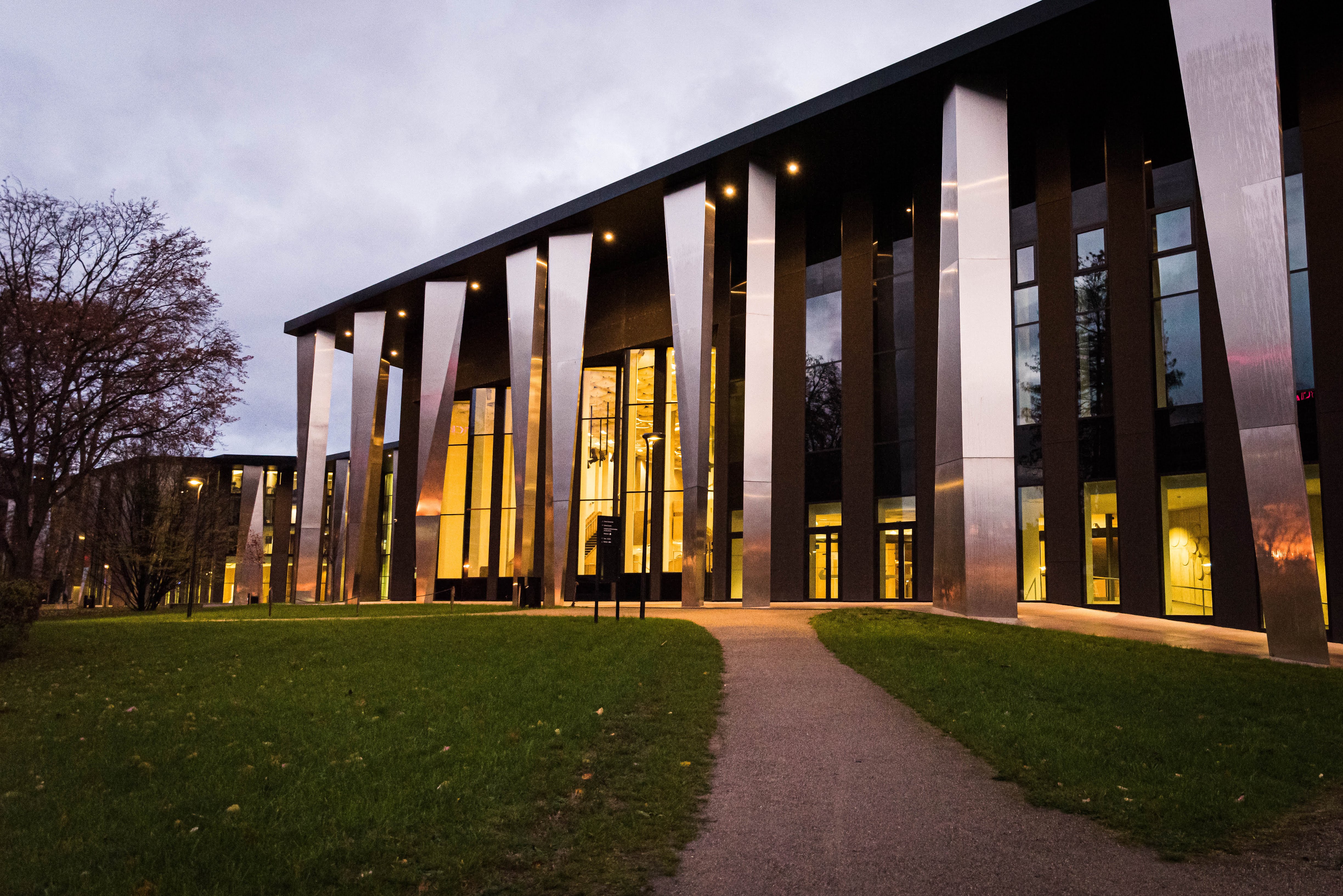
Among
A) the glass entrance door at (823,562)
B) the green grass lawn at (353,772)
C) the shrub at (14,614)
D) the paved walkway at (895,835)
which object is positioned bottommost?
the paved walkway at (895,835)

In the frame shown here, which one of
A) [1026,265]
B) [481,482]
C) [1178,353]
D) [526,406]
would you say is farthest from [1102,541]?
[481,482]

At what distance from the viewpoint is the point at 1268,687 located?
1084 centimetres

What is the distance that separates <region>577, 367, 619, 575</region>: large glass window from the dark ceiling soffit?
25.4 feet

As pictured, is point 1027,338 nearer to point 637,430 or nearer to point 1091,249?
point 1091,249

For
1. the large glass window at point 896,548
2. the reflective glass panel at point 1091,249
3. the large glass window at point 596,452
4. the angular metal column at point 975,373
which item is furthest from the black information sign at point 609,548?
the large glass window at point 596,452

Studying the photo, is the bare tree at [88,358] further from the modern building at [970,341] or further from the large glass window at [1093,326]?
the large glass window at [1093,326]

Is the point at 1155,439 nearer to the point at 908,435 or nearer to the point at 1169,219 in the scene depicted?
the point at 1169,219

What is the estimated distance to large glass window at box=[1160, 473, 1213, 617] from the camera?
70.4ft

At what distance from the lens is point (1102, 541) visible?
23.5 meters

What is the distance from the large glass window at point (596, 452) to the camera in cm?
3781

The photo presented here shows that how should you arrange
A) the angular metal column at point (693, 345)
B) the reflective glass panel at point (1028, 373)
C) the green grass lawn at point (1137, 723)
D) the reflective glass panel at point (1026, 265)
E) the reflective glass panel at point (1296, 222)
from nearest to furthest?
the green grass lawn at point (1137, 723) → the reflective glass panel at point (1296, 222) → the reflective glass panel at point (1028, 373) → the reflective glass panel at point (1026, 265) → the angular metal column at point (693, 345)

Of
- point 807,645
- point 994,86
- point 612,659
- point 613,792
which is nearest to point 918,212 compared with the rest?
point 994,86

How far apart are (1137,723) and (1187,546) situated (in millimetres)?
15083

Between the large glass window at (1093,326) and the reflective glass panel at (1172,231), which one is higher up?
the reflective glass panel at (1172,231)
